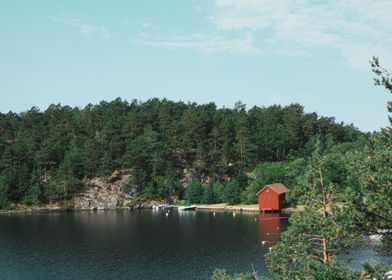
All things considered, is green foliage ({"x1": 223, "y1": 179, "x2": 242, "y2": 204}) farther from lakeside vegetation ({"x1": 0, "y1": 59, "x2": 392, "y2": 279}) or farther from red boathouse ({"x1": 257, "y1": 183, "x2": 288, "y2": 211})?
red boathouse ({"x1": 257, "y1": 183, "x2": 288, "y2": 211})

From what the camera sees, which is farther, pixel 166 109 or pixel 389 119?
pixel 166 109

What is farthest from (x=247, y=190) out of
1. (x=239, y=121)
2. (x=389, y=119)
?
(x=389, y=119)

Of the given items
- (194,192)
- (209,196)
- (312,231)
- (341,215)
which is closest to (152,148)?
(194,192)

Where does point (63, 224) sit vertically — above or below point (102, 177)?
below

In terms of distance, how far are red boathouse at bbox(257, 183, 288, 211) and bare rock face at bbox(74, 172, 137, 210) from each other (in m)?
30.5

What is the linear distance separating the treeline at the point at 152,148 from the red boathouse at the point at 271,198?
839cm

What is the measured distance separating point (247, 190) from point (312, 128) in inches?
1139

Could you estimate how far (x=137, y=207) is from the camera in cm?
9738

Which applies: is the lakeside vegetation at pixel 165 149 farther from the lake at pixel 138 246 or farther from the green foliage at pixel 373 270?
the green foliage at pixel 373 270

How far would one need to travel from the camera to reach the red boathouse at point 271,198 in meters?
80.9

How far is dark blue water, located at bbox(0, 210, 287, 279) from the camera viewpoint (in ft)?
142

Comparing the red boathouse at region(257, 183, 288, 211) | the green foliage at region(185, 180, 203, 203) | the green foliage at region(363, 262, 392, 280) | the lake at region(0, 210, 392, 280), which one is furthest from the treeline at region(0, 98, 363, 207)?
the green foliage at region(363, 262, 392, 280)

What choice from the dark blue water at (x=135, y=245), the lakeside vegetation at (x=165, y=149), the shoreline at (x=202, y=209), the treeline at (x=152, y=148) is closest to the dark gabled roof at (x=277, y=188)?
the lakeside vegetation at (x=165, y=149)

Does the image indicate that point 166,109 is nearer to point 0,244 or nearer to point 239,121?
point 239,121
